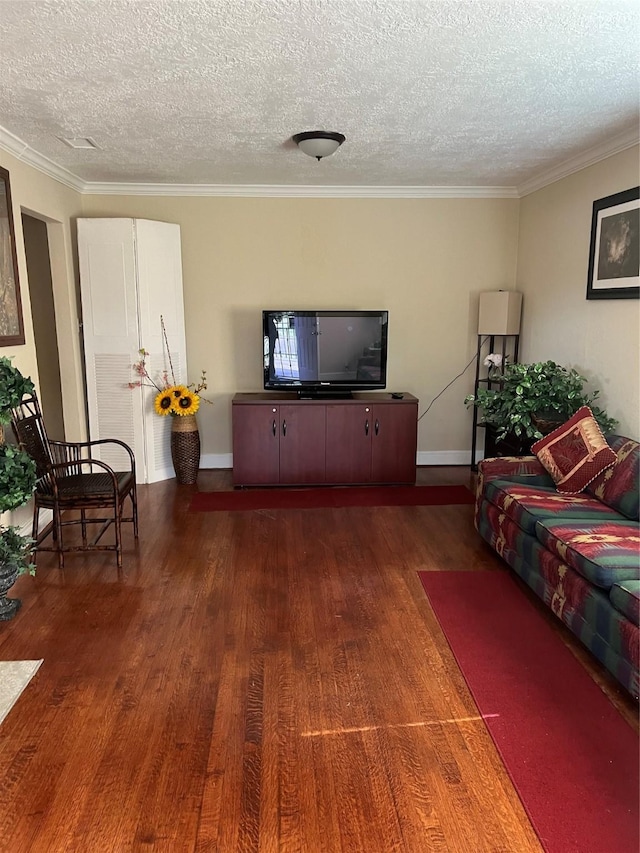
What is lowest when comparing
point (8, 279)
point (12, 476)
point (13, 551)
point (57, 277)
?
point (13, 551)

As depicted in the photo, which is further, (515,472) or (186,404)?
(186,404)

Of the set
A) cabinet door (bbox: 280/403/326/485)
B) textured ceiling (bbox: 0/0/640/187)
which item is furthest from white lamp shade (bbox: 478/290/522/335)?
cabinet door (bbox: 280/403/326/485)

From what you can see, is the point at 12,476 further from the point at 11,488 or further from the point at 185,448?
the point at 185,448

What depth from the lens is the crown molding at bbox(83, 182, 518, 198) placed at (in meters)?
4.88

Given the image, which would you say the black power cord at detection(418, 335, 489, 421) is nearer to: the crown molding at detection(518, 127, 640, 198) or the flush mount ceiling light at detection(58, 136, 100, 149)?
the crown molding at detection(518, 127, 640, 198)

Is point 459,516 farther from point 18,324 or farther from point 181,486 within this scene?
point 18,324

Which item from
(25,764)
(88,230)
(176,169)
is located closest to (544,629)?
(25,764)

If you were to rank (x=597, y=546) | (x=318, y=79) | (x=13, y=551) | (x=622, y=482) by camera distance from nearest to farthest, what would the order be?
(x=597, y=546), (x=318, y=79), (x=13, y=551), (x=622, y=482)

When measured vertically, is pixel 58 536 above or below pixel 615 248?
below

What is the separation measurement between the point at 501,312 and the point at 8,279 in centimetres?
374

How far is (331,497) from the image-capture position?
4.62 meters

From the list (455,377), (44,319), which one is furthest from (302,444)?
(44,319)

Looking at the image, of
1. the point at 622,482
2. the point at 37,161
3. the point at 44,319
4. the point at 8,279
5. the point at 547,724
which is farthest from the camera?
the point at 44,319

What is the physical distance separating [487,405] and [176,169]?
9.65 ft
